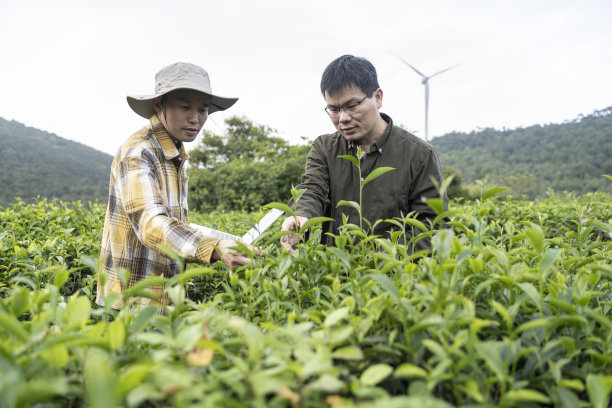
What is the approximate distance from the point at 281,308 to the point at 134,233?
1.46m

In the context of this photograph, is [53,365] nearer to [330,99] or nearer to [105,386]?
[105,386]

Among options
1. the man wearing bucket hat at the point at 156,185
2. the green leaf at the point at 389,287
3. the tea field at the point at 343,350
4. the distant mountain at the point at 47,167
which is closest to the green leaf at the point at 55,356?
the tea field at the point at 343,350

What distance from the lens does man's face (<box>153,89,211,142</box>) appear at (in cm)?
243

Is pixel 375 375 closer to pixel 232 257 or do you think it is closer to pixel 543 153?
pixel 232 257

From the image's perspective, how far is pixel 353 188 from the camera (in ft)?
9.81

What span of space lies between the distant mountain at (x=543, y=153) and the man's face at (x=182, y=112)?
1210 inches

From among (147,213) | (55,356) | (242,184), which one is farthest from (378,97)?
(242,184)

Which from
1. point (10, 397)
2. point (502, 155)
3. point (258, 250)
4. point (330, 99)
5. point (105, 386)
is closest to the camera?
point (105, 386)

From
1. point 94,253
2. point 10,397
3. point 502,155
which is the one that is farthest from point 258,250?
point 502,155

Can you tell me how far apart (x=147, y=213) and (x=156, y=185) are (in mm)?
219

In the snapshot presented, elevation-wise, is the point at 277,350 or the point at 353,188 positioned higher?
the point at 353,188

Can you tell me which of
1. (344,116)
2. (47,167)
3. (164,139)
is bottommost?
(164,139)

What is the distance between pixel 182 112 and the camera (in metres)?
2.46

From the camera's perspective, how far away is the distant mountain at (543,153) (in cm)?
3438
